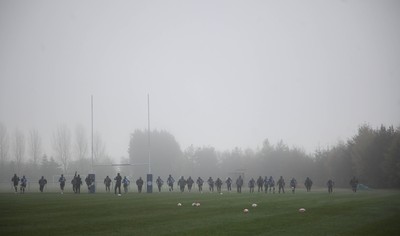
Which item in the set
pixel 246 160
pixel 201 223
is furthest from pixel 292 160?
pixel 201 223

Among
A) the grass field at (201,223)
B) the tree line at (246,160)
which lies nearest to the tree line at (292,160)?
the tree line at (246,160)

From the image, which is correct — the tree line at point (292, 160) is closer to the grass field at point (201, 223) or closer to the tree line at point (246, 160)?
the tree line at point (246, 160)

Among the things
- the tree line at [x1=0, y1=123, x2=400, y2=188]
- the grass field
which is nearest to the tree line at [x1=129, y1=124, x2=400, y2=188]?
the tree line at [x1=0, y1=123, x2=400, y2=188]

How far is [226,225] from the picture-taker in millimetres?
17969

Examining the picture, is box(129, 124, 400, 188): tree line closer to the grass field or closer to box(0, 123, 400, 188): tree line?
box(0, 123, 400, 188): tree line

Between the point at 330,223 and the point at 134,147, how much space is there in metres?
119

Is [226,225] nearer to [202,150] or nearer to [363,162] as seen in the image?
[363,162]

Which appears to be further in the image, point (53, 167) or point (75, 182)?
point (53, 167)

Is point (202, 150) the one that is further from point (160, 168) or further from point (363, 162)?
point (363, 162)

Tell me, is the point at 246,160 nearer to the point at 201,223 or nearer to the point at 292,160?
the point at 292,160

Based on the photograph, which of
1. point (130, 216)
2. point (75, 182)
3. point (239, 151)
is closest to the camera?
point (130, 216)

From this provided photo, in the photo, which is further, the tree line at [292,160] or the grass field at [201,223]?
the tree line at [292,160]

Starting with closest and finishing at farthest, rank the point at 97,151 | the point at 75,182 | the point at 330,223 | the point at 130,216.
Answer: the point at 330,223, the point at 130,216, the point at 75,182, the point at 97,151

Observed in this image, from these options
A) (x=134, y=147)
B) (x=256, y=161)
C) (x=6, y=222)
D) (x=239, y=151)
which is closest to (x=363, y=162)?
(x=256, y=161)
